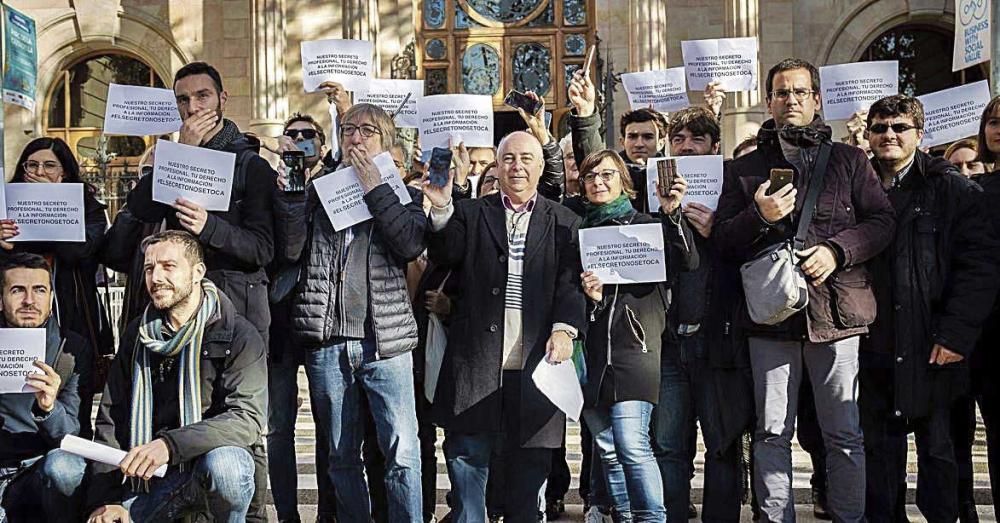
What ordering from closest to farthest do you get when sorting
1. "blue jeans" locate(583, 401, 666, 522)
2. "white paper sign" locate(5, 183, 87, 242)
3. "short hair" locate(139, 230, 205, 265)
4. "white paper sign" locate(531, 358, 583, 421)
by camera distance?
1. "short hair" locate(139, 230, 205, 265)
2. "white paper sign" locate(531, 358, 583, 421)
3. "blue jeans" locate(583, 401, 666, 522)
4. "white paper sign" locate(5, 183, 87, 242)

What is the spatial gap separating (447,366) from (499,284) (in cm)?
48

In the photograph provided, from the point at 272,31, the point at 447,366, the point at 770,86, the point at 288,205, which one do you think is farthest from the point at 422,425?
the point at 272,31

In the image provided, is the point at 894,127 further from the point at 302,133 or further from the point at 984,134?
the point at 302,133

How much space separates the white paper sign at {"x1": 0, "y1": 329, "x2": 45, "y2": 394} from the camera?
534 centimetres

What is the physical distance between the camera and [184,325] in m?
5.09

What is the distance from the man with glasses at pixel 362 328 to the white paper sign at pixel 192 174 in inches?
13.6

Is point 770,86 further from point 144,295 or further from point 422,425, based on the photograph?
point 144,295

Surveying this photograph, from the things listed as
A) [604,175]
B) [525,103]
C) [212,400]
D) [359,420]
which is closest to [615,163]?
[604,175]

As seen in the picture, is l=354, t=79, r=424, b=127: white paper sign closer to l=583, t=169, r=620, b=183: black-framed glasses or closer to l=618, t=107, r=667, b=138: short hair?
l=618, t=107, r=667, b=138: short hair

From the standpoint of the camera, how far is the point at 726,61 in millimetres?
7082

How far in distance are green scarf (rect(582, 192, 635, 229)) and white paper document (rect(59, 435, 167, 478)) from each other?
7.49 feet

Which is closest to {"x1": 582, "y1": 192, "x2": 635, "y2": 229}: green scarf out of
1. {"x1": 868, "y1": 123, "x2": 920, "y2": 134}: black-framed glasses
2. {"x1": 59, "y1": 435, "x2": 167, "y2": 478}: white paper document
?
{"x1": 868, "y1": 123, "x2": 920, "y2": 134}: black-framed glasses

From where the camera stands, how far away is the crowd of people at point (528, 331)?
17.0 feet

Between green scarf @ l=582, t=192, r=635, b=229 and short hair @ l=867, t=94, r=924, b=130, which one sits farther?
short hair @ l=867, t=94, r=924, b=130
